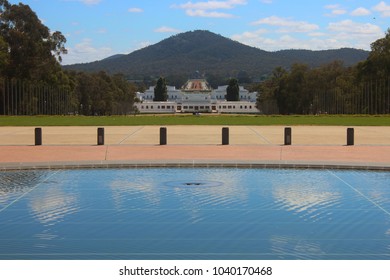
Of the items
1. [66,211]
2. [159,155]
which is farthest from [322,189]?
[159,155]

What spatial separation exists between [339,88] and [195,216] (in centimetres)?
9133

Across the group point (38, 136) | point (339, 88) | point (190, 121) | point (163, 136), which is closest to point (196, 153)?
point (163, 136)

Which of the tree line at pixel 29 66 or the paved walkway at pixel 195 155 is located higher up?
the tree line at pixel 29 66

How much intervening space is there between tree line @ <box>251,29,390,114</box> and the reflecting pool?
7474cm

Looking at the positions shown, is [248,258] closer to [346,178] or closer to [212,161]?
[346,178]

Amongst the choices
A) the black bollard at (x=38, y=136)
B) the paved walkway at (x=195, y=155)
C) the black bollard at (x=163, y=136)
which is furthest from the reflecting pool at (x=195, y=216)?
the black bollard at (x=38, y=136)

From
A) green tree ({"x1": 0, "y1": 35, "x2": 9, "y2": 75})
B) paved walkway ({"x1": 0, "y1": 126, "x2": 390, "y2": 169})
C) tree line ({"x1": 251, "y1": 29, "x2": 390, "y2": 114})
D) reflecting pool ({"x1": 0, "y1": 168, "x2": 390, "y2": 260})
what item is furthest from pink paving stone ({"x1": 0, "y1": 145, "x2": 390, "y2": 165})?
tree line ({"x1": 251, "y1": 29, "x2": 390, "y2": 114})

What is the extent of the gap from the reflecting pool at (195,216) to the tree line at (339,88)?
74744 millimetres

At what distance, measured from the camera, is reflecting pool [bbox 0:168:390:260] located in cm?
725

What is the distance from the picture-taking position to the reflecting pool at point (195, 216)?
725 centimetres

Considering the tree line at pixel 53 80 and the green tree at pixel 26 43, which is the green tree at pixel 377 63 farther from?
the green tree at pixel 26 43

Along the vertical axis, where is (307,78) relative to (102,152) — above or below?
above

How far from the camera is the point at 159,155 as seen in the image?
20250mm

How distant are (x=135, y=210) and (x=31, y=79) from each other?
81532mm
